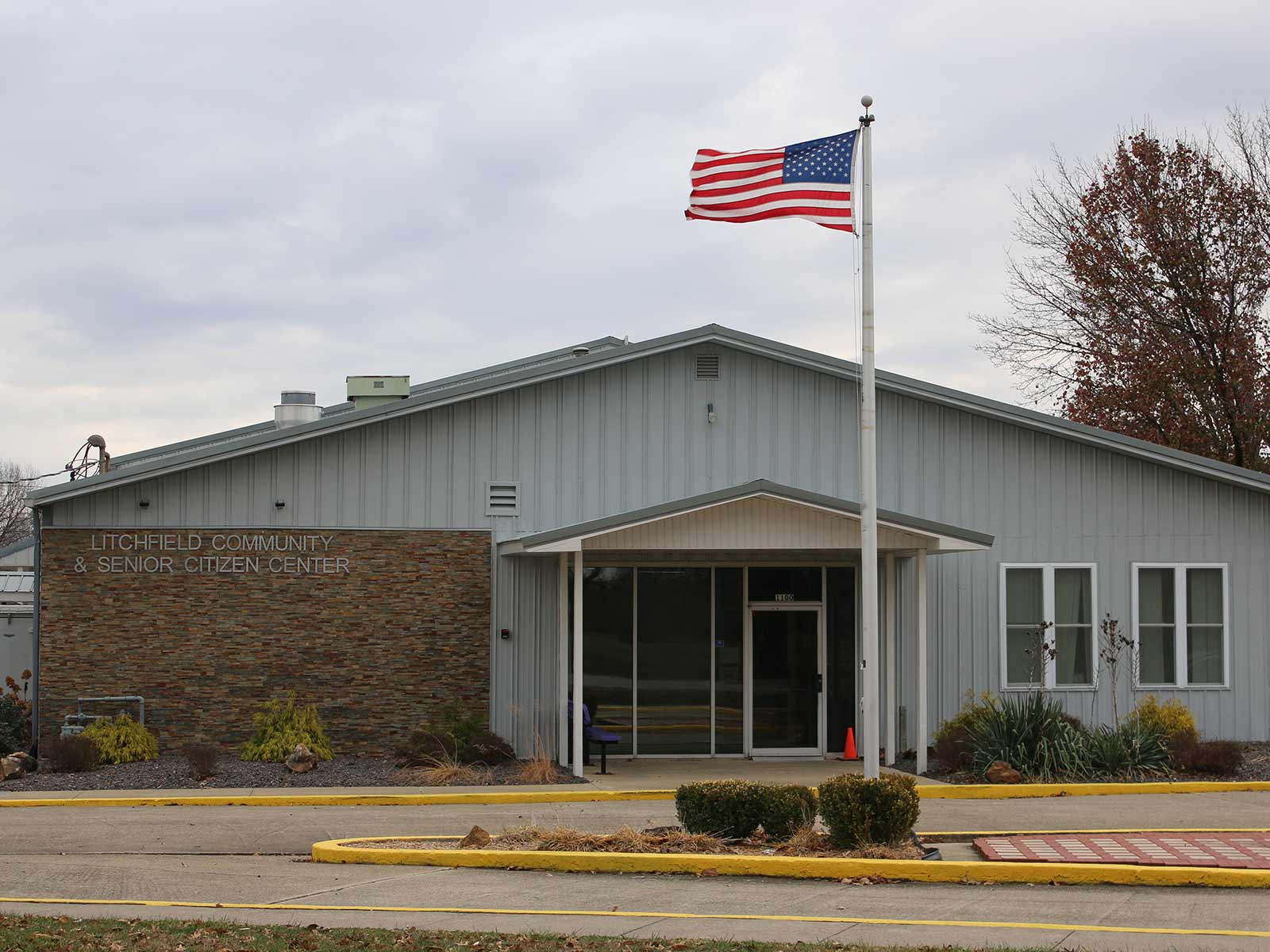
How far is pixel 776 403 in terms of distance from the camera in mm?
20250

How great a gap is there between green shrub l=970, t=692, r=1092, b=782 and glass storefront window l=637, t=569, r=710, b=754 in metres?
3.89

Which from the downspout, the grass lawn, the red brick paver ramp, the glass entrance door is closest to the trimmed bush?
the red brick paver ramp

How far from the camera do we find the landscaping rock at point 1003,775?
1652 cm

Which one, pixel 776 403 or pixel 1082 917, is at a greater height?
pixel 776 403

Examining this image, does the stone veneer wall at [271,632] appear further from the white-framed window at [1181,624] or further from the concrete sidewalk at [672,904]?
the white-framed window at [1181,624]

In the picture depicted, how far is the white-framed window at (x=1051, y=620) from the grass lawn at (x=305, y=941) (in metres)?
12.0

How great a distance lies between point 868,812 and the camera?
1175cm

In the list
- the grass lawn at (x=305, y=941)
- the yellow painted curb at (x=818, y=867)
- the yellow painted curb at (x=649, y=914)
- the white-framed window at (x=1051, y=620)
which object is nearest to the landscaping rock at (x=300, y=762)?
the yellow painted curb at (x=818, y=867)

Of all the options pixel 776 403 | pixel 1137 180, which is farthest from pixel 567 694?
pixel 1137 180

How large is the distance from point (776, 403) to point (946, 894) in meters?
10.5

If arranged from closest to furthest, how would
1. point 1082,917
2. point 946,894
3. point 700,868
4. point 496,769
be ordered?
point 1082,917 < point 946,894 < point 700,868 < point 496,769

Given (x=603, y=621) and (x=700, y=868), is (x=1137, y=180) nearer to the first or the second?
Result: (x=603, y=621)

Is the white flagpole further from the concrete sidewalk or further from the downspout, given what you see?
the downspout

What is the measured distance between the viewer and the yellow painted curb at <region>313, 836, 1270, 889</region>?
35.1 ft
